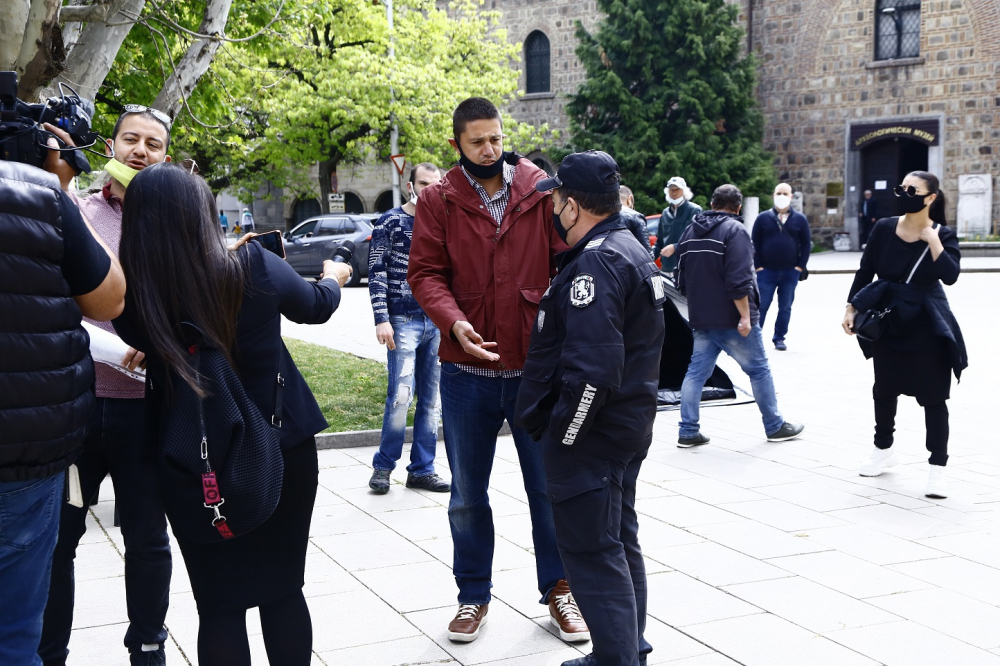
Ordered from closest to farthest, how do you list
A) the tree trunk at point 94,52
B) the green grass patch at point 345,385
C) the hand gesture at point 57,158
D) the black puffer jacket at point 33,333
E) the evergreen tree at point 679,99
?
1. the black puffer jacket at point 33,333
2. the hand gesture at point 57,158
3. the tree trunk at point 94,52
4. the green grass patch at point 345,385
5. the evergreen tree at point 679,99

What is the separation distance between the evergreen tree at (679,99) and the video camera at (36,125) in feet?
90.3

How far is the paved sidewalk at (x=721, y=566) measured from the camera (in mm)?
4152

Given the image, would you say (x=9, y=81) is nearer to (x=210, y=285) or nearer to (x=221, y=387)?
(x=210, y=285)

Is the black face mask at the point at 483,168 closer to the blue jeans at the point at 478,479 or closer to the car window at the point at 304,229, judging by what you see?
the blue jeans at the point at 478,479

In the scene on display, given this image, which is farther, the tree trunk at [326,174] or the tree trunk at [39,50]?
the tree trunk at [326,174]

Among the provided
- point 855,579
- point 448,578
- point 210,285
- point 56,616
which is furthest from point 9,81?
point 855,579

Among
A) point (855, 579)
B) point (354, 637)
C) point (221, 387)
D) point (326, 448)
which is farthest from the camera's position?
point (326, 448)

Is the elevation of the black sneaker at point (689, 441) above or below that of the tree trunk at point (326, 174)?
below

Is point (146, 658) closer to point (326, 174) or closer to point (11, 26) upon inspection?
point (11, 26)

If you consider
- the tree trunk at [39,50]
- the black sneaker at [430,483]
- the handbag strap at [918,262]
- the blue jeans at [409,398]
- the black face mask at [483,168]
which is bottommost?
the black sneaker at [430,483]

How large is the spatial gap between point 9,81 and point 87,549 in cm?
346

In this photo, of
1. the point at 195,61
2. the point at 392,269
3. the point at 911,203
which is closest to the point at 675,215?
the point at 195,61

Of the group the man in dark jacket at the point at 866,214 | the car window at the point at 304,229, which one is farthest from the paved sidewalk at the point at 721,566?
the man in dark jacket at the point at 866,214

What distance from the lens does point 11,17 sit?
6.57 metres
